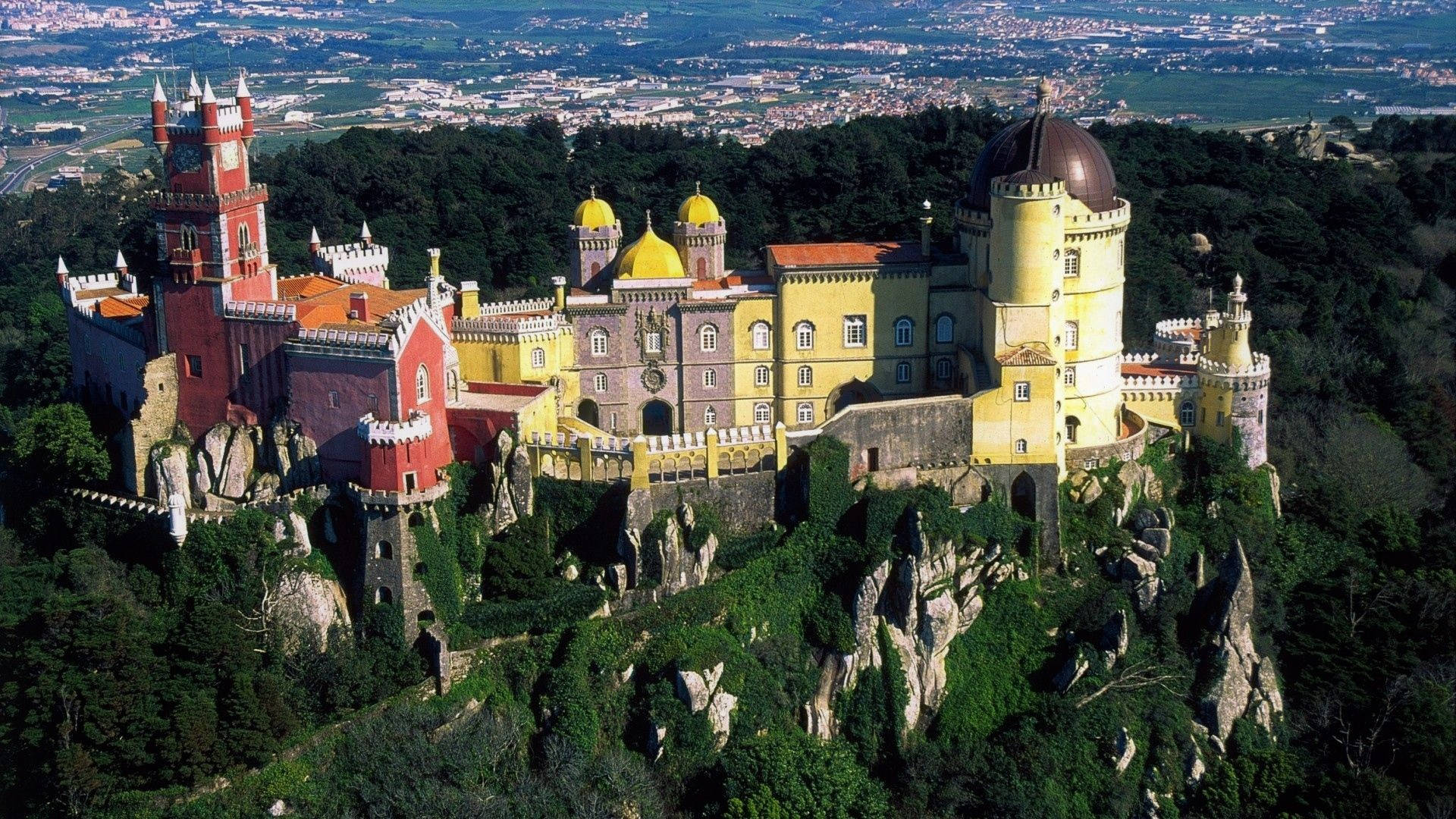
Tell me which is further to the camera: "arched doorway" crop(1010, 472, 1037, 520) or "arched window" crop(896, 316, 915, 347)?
"arched window" crop(896, 316, 915, 347)

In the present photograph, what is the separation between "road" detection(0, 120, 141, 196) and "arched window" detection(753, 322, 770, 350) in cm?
7513

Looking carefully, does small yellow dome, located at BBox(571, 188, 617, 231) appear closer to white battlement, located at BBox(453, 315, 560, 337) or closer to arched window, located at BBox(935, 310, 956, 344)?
white battlement, located at BBox(453, 315, 560, 337)

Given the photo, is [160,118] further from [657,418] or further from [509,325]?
[657,418]

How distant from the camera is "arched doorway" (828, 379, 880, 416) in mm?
46031

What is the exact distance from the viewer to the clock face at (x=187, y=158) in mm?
41531

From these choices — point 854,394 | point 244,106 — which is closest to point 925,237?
point 854,394

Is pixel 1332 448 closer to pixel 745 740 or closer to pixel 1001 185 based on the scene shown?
pixel 1001 185

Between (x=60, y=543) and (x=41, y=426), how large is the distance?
121 inches

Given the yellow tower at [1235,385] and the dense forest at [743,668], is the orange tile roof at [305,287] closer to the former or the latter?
the dense forest at [743,668]

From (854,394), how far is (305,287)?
46.1ft

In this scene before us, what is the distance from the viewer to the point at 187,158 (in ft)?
136

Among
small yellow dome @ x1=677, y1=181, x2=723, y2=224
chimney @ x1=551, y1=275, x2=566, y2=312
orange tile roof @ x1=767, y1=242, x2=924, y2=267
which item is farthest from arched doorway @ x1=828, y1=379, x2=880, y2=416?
chimney @ x1=551, y1=275, x2=566, y2=312

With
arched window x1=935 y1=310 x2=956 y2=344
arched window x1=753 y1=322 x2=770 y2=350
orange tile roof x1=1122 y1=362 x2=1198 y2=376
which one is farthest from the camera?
orange tile roof x1=1122 y1=362 x2=1198 y2=376

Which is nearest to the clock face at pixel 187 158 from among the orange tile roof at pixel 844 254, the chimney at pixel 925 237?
the orange tile roof at pixel 844 254
